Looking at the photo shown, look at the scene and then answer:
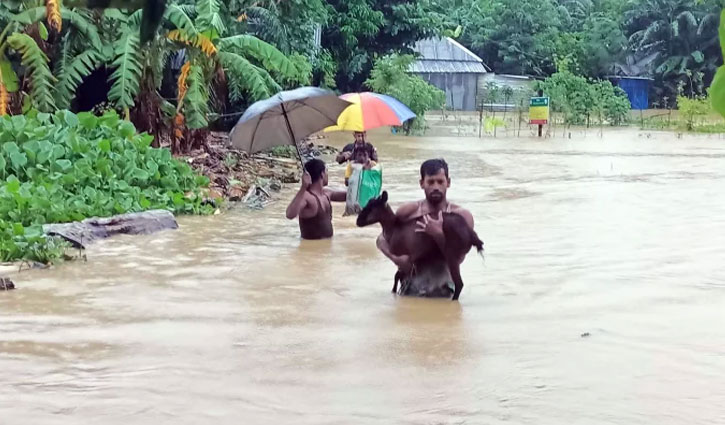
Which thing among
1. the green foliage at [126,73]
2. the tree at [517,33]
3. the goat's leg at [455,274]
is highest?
the tree at [517,33]

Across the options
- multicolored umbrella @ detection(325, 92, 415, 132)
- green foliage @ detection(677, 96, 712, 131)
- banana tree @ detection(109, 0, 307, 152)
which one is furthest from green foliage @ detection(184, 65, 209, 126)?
green foliage @ detection(677, 96, 712, 131)

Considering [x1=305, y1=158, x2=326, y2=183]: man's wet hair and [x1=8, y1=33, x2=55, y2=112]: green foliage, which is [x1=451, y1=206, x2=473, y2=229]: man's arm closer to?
[x1=305, y1=158, x2=326, y2=183]: man's wet hair

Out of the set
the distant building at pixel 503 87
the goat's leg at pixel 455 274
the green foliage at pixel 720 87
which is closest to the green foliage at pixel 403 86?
the distant building at pixel 503 87

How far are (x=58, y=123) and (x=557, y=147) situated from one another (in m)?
14.3

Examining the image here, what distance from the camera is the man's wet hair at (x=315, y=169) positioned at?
9.11 m

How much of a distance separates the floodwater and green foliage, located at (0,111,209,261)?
0.62 meters

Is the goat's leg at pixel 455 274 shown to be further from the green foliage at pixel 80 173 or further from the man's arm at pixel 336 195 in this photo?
the green foliage at pixel 80 173

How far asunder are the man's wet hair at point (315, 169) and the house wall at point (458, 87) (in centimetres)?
3655

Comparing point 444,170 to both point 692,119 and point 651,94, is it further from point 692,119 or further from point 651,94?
point 651,94

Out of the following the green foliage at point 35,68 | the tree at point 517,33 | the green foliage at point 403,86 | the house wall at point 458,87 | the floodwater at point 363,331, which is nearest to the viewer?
the floodwater at point 363,331

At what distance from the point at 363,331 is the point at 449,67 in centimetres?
4033

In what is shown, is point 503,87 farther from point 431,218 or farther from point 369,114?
point 431,218

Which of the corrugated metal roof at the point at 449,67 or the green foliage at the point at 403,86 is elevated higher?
the corrugated metal roof at the point at 449,67

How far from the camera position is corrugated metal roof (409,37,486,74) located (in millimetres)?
45219
